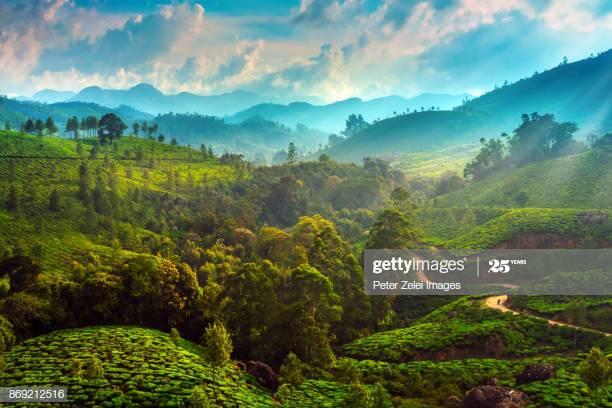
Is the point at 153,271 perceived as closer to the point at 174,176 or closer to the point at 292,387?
the point at 292,387

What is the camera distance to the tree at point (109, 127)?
511 ft

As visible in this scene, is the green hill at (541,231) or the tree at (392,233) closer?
the tree at (392,233)

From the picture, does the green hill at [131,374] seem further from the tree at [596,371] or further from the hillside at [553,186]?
the hillside at [553,186]

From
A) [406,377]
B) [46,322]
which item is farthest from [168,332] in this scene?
[406,377]

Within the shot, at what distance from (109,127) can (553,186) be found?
470ft

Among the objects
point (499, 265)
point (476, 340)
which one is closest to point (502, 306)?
point (476, 340)

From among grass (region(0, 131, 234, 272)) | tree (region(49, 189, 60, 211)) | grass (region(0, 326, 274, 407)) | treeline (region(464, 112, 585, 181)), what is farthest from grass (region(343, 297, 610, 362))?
treeline (region(464, 112, 585, 181))

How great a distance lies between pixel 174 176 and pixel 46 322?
9816 cm

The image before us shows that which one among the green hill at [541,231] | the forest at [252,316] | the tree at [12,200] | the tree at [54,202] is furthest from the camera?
the tree at [54,202]

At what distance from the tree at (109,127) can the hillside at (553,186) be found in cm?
11697

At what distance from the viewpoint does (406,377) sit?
3612 centimetres

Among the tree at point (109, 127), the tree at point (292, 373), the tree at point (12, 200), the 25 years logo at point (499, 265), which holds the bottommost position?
the tree at point (292, 373)

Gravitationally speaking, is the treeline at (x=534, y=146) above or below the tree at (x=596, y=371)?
above

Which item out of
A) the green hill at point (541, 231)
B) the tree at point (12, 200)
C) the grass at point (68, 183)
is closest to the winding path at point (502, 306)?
the green hill at point (541, 231)
